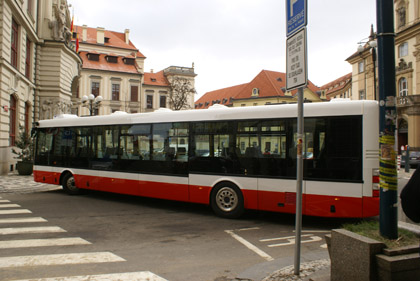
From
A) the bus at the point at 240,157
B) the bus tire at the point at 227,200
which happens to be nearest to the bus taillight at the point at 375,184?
the bus at the point at 240,157

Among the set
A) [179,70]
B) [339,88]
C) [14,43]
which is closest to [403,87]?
[339,88]

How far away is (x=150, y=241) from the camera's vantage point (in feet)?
21.4

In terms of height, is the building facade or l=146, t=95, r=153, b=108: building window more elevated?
the building facade

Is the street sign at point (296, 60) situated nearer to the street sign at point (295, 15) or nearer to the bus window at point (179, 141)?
the street sign at point (295, 15)

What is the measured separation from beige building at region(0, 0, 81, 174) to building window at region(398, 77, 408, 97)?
3962 cm

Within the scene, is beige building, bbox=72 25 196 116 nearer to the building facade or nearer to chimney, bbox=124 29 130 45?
chimney, bbox=124 29 130 45

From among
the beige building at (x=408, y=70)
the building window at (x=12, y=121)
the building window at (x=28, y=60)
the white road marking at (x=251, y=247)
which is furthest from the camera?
the beige building at (x=408, y=70)

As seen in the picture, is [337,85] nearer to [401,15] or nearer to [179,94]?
[401,15]

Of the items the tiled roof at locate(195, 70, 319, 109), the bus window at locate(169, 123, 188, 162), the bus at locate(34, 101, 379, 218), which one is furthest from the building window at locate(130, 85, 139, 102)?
the bus window at locate(169, 123, 188, 162)

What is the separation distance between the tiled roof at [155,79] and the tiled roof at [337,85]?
136ft

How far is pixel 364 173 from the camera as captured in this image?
278 inches

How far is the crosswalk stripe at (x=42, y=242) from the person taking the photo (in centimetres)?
616

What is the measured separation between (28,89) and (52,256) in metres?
22.8

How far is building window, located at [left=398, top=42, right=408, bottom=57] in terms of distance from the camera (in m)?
44.9
